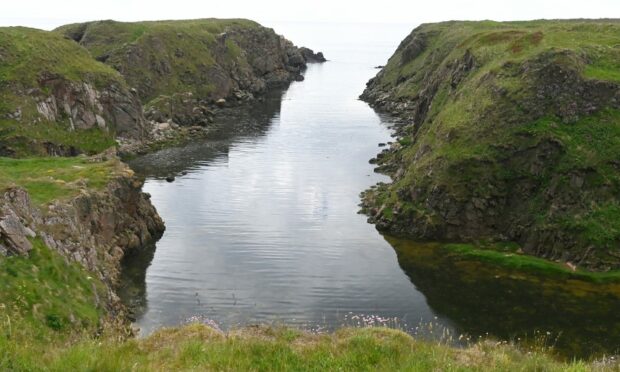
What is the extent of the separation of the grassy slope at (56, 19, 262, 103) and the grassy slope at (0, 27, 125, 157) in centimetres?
2318

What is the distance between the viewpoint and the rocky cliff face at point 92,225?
35.2 m

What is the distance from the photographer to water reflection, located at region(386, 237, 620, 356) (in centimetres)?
4259

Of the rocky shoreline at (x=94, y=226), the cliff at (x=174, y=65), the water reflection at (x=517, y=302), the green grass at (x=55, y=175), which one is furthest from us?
the cliff at (x=174, y=65)

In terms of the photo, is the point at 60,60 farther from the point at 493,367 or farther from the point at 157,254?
the point at 493,367

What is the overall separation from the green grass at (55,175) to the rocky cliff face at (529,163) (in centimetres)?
3201

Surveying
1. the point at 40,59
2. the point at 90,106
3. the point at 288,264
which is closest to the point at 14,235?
the point at 288,264

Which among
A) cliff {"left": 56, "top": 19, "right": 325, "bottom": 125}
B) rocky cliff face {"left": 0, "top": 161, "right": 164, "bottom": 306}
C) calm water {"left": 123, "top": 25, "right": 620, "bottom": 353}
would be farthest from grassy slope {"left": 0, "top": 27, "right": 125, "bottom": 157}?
rocky cliff face {"left": 0, "top": 161, "right": 164, "bottom": 306}

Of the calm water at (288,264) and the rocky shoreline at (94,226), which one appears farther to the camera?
the calm water at (288,264)

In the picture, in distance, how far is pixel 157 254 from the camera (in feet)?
185

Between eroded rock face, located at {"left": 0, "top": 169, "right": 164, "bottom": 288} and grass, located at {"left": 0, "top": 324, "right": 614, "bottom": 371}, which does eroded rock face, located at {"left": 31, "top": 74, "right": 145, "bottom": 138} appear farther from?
grass, located at {"left": 0, "top": 324, "right": 614, "bottom": 371}

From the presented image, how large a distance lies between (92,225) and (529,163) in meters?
47.2

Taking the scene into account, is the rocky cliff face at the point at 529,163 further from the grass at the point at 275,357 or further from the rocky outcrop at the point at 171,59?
the rocky outcrop at the point at 171,59

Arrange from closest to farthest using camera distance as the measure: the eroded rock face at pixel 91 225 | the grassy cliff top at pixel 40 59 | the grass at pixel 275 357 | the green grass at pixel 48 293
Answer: the grass at pixel 275 357 < the green grass at pixel 48 293 < the eroded rock face at pixel 91 225 < the grassy cliff top at pixel 40 59

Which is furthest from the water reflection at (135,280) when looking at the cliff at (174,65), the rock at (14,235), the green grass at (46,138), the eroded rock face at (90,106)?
the cliff at (174,65)
